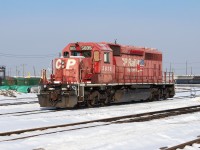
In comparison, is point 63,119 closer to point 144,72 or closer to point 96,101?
point 96,101

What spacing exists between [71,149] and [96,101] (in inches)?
499

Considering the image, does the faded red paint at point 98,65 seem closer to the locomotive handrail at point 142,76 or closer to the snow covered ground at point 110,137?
the locomotive handrail at point 142,76

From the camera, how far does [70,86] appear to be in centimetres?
1942

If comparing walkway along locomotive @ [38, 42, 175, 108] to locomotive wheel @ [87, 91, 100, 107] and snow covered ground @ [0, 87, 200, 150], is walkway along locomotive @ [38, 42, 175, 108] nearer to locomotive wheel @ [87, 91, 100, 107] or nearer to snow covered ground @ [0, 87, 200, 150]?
locomotive wheel @ [87, 91, 100, 107]

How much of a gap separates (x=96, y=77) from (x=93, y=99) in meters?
1.21

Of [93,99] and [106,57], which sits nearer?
[93,99]

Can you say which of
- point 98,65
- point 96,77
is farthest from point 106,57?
point 96,77

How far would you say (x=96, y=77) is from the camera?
20984 millimetres

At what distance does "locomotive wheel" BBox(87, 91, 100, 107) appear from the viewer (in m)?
20.6

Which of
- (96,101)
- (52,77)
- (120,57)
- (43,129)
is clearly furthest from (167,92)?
(43,129)

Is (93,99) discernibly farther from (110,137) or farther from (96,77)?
(110,137)

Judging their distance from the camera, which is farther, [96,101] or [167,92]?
A: [167,92]

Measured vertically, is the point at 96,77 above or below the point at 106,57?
below

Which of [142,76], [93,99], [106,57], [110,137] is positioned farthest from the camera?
[142,76]
